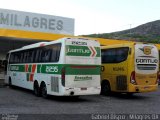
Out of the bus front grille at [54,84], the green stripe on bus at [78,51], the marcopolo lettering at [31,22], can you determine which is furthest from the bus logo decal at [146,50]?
the marcopolo lettering at [31,22]

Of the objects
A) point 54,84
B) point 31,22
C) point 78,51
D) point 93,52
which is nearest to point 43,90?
point 54,84

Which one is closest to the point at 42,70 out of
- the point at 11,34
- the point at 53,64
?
the point at 53,64

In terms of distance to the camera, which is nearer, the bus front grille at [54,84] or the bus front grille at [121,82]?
the bus front grille at [54,84]

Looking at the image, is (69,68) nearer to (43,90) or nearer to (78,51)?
(78,51)

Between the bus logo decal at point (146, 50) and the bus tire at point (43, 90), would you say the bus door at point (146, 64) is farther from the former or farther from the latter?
the bus tire at point (43, 90)

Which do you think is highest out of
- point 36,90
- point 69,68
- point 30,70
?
point 69,68

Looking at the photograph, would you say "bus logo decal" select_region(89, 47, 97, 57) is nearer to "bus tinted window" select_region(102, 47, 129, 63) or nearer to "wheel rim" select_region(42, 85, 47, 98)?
"bus tinted window" select_region(102, 47, 129, 63)

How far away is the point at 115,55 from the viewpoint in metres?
18.4

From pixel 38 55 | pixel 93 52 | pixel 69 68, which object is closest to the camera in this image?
pixel 69 68

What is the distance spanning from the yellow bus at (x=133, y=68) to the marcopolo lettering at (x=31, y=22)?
15.1 meters

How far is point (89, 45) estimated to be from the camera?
16.1m

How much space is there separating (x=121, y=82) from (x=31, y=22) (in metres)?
16.9

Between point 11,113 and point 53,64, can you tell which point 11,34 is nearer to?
point 53,64

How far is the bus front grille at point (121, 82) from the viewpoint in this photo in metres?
17.3
